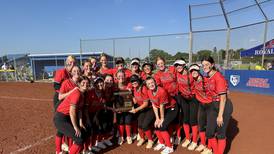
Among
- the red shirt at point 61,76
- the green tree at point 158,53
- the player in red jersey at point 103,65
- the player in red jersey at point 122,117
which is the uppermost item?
the green tree at point 158,53

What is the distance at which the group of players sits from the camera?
384cm

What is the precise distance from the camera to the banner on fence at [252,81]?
9695 millimetres

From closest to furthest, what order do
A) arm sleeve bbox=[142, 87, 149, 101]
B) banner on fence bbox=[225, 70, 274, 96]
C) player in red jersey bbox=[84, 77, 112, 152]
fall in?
player in red jersey bbox=[84, 77, 112, 152], arm sleeve bbox=[142, 87, 149, 101], banner on fence bbox=[225, 70, 274, 96]

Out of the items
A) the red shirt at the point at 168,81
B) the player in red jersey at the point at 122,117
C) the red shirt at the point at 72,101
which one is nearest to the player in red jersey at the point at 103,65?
the player in red jersey at the point at 122,117

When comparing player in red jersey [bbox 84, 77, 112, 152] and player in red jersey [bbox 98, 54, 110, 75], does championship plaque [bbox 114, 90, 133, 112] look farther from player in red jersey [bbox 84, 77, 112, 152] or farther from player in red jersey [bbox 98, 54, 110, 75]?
player in red jersey [bbox 98, 54, 110, 75]

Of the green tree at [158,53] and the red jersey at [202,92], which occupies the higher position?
the green tree at [158,53]

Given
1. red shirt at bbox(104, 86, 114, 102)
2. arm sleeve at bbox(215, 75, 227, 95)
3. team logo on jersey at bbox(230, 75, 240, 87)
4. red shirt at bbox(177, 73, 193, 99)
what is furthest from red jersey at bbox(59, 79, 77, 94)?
team logo on jersey at bbox(230, 75, 240, 87)

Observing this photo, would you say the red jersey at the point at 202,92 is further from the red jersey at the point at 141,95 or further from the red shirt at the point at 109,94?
the red shirt at the point at 109,94

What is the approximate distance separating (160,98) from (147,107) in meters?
0.56

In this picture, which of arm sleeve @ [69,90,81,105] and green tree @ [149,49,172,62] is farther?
green tree @ [149,49,172,62]

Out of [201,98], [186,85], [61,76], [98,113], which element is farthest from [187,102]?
[61,76]

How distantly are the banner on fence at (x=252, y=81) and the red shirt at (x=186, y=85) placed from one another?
22.5 ft

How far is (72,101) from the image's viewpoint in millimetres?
3688

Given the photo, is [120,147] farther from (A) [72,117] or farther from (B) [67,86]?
(B) [67,86]
